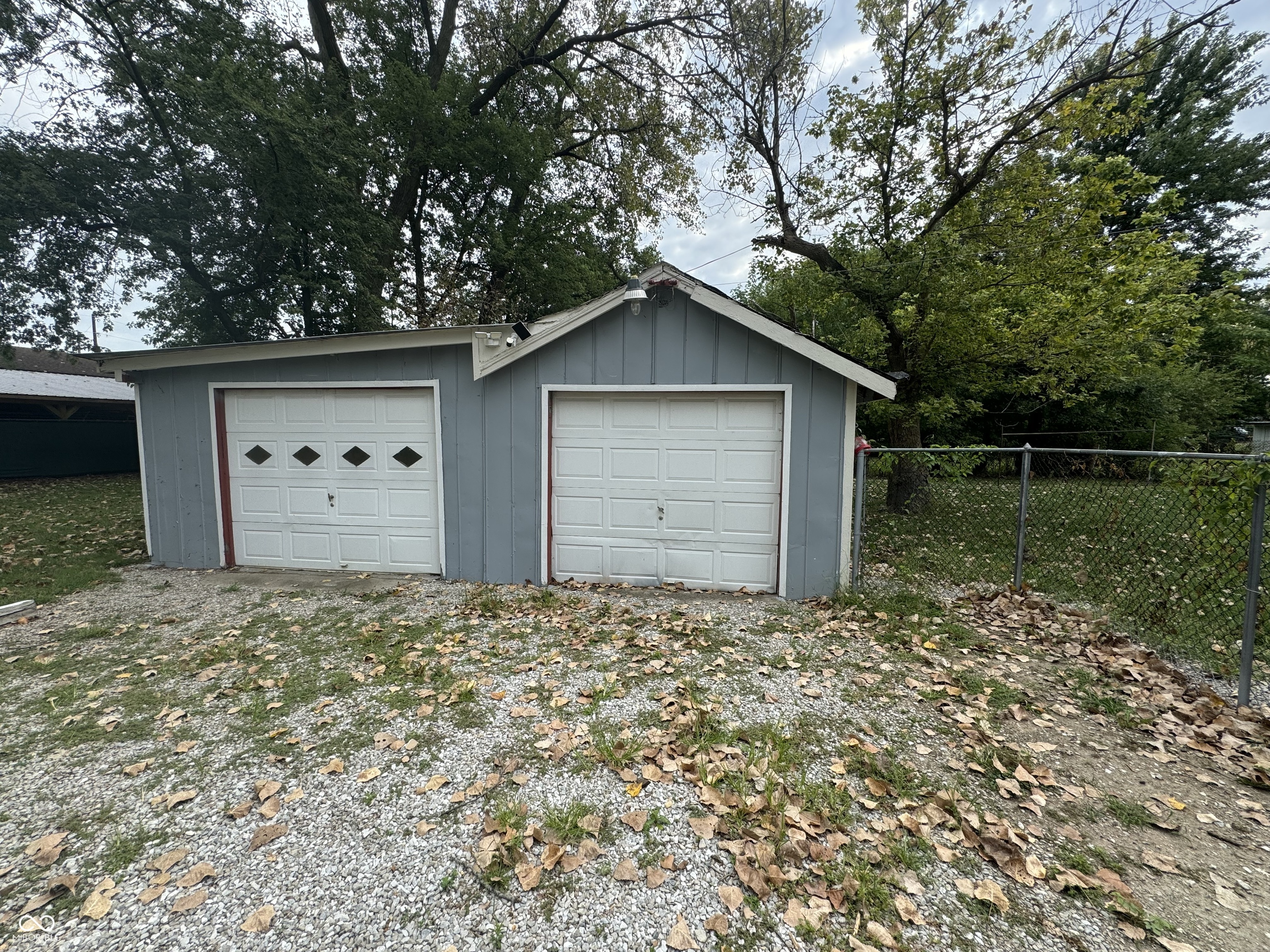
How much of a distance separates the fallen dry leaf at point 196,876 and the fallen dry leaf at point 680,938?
71.0 inches

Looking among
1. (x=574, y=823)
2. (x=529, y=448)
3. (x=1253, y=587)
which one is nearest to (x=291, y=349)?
(x=529, y=448)

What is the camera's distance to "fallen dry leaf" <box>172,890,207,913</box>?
6.22 feet

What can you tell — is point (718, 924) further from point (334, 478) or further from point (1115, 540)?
point (1115, 540)

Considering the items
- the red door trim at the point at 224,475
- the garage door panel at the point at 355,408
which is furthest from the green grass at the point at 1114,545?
the red door trim at the point at 224,475

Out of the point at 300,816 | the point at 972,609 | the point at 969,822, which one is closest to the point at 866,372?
the point at 972,609

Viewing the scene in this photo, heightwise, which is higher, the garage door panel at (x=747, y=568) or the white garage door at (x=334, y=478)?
the white garage door at (x=334, y=478)

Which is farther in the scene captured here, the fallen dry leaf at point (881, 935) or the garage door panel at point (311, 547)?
the garage door panel at point (311, 547)

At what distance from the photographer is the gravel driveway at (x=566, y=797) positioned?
1859mm

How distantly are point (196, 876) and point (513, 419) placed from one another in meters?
4.41

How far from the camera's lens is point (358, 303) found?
39.8ft

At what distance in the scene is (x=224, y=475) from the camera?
21.2ft

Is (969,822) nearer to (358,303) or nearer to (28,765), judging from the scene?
(28,765)

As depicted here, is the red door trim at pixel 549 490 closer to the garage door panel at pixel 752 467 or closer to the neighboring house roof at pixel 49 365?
the garage door panel at pixel 752 467

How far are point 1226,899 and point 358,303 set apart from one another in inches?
572
